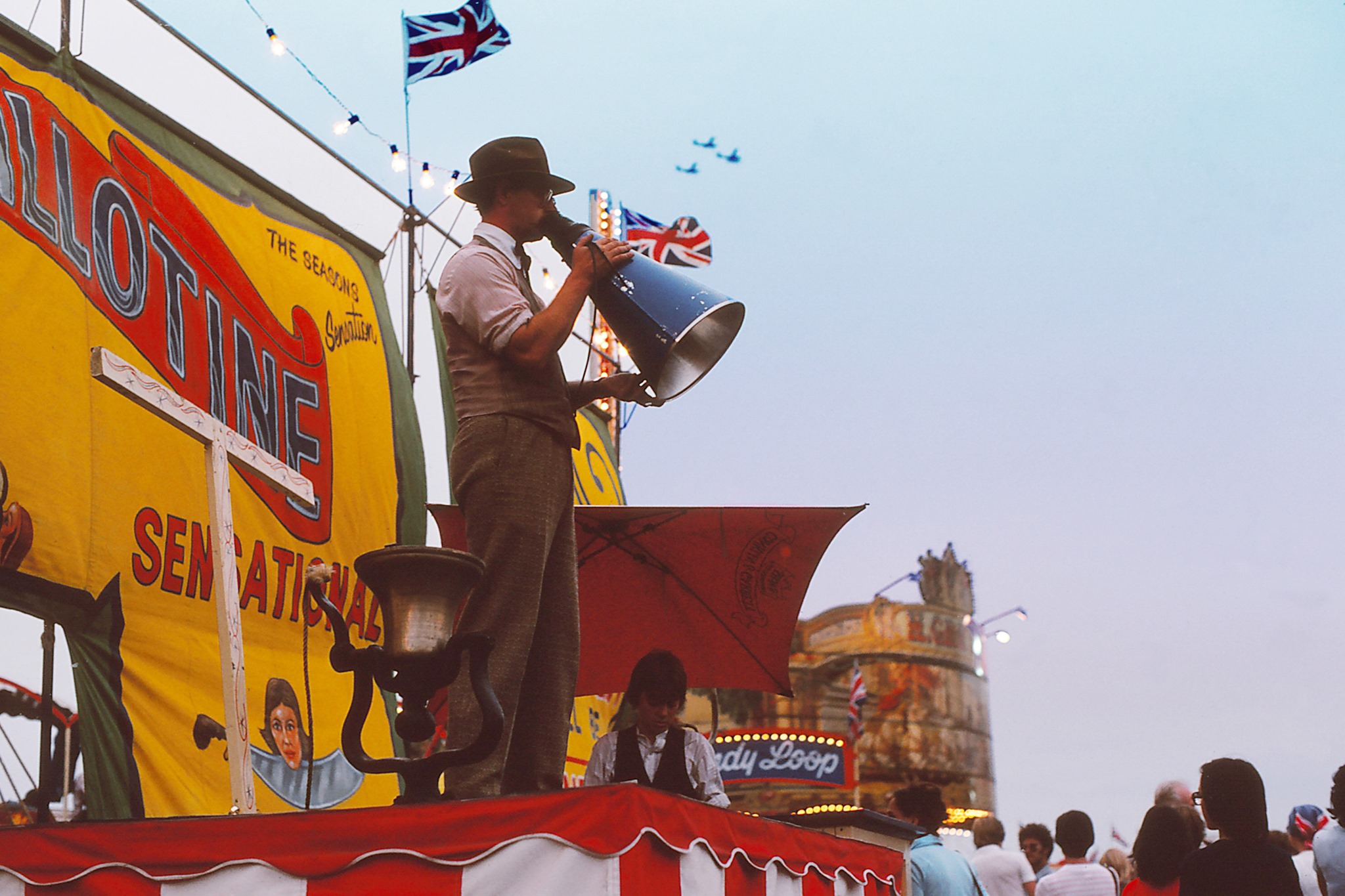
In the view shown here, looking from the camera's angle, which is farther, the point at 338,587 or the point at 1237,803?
the point at 338,587

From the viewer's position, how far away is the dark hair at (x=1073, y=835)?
6809 millimetres

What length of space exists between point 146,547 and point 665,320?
379cm

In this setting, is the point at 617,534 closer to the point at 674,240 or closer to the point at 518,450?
the point at 518,450

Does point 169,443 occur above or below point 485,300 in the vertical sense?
above

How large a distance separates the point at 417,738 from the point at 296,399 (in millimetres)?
5480

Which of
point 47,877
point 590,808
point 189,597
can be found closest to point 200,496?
point 189,597

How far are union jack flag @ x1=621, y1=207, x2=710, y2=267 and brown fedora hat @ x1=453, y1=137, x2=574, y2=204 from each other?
14.8m

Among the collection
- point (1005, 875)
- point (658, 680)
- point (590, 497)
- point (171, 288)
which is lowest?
point (1005, 875)

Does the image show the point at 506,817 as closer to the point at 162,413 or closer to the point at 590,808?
the point at 590,808

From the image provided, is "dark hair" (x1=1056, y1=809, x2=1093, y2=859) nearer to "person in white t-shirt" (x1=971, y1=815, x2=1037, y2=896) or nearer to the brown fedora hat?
"person in white t-shirt" (x1=971, y1=815, x2=1037, y2=896)

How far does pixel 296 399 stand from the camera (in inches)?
316

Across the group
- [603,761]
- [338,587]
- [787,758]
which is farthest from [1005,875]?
[787,758]

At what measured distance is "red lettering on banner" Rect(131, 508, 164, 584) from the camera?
5992 millimetres

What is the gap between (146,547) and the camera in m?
6.10
